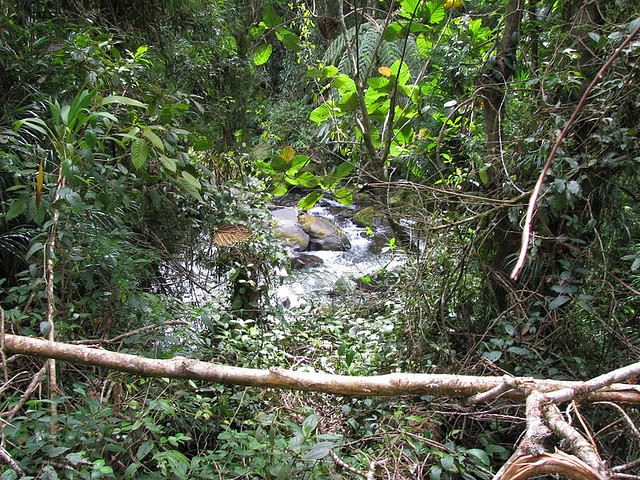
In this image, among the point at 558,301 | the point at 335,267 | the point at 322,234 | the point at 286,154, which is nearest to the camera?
the point at 558,301

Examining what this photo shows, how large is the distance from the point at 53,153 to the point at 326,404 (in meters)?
1.81

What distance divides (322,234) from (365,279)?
3.55 m

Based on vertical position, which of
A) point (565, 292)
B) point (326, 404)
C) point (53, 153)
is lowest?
point (326, 404)

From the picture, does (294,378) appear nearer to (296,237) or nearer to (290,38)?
(290,38)

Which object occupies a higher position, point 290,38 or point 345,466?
point 290,38

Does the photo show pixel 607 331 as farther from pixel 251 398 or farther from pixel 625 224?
pixel 251 398

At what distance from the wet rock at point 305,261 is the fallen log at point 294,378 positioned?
4.11 metres

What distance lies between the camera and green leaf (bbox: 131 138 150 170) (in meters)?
1.85

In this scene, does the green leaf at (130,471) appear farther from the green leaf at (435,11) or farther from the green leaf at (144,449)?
the green leaf at (435,11)

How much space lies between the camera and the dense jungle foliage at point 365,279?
157 centimetres

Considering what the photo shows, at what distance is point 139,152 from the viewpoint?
1859 mm

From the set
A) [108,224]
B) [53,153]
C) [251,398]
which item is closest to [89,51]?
[53,153]

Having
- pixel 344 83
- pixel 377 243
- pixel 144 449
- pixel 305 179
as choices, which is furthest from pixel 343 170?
pixel 377 243

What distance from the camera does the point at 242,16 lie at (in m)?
4.79
